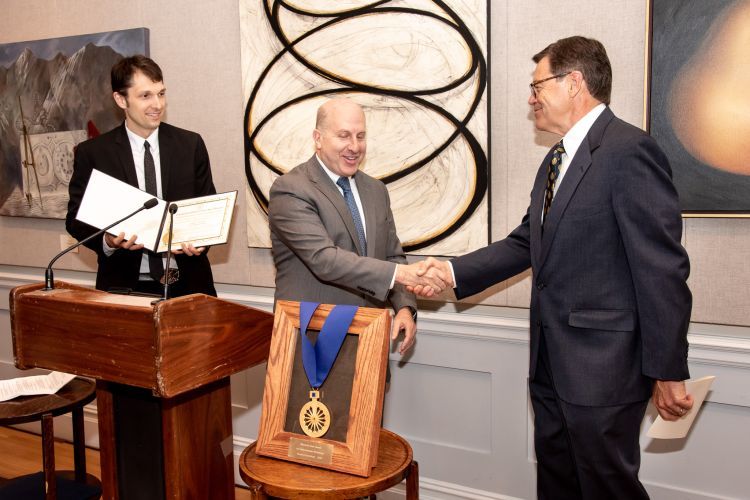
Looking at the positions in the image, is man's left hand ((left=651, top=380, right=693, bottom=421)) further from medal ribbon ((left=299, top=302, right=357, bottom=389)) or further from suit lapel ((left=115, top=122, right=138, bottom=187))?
suit lapel ((left=115, top=122, right=138, bottom=187))

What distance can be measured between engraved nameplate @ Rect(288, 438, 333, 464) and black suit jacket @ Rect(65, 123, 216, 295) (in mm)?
1184

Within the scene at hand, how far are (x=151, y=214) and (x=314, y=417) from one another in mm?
1095

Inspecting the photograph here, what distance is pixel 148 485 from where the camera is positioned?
200 centimetres

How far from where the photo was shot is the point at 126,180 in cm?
278

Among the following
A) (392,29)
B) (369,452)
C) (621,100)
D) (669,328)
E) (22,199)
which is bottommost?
(369,452)

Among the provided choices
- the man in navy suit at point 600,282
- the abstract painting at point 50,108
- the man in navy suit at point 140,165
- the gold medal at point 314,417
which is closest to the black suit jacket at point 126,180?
the man in navy suit at point 140,165

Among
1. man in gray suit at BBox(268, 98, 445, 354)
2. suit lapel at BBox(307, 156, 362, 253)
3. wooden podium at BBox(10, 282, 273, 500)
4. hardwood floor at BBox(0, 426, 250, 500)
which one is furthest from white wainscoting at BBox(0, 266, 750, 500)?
wooden podium at BBox(10, 282, 273, 500)

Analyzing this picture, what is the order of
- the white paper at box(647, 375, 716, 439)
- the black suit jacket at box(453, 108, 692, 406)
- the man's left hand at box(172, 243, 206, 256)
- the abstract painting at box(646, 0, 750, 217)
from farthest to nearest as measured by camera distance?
the man's left hand at box(172, 243, 206, 256) < the abstract painting at box(646, 0, 750, 217) < the white paper at box(647, 375, 716, 439) < the black suit jacket at box(453, 108, 692, 406)

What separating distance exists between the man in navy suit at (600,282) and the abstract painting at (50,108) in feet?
7.70

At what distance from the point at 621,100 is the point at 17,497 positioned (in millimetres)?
2795

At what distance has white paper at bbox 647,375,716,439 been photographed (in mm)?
1937

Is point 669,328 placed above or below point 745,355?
above

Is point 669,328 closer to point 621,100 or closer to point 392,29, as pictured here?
point 621,100

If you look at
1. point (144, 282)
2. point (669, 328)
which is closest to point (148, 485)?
point (144, 282)
